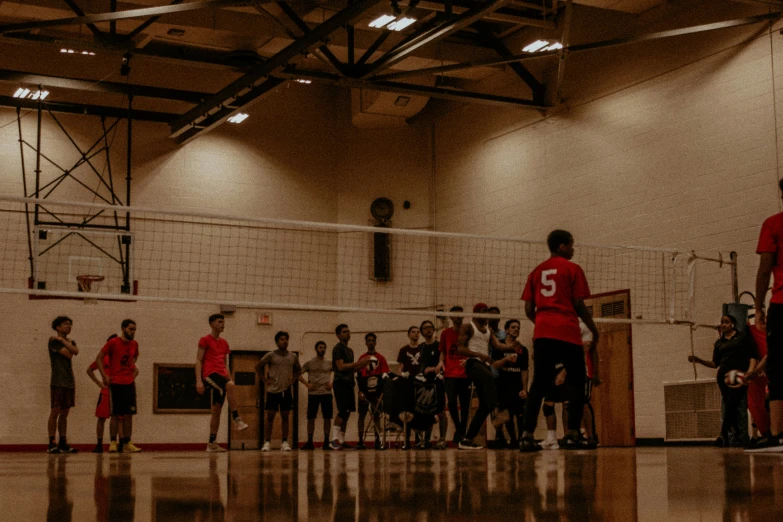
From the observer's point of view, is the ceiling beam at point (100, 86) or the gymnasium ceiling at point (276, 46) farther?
the ceiling beam at point (100, 86)

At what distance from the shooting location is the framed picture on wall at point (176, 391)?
60.0 ft

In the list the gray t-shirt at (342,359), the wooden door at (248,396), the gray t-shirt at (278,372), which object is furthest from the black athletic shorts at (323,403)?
the wooden door at (248,396)

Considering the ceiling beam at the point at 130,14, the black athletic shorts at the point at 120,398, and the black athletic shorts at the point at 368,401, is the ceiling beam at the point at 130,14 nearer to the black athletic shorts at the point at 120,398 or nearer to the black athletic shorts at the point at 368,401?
the black athletic shorts at the point at 120,398

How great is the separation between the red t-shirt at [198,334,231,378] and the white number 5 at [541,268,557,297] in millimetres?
6104

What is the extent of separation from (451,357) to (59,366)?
5.78 m

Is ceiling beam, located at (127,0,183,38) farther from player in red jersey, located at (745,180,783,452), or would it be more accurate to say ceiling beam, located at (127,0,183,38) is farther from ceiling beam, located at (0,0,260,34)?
player in red jersey, located at (745,180,783,452)

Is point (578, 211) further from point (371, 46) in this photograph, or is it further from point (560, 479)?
point (560, 479)

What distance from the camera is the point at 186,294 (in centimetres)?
1816

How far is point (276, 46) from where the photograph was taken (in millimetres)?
16453

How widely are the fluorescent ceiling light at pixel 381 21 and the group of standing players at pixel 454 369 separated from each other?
14.2 ft

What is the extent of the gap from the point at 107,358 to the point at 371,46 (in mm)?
6549

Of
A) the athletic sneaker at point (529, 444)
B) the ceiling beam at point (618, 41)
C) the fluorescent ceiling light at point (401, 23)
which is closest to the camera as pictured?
the athletic sneaker at point (529, 444)

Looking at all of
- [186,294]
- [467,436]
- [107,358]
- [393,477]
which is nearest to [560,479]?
[393,477]

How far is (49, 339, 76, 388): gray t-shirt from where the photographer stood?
46.7 feet
